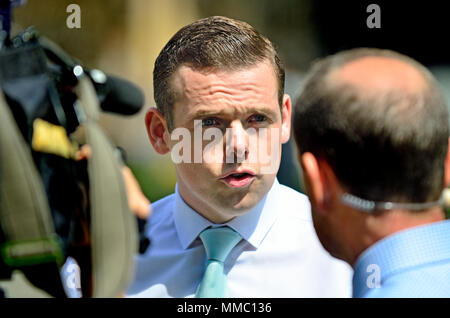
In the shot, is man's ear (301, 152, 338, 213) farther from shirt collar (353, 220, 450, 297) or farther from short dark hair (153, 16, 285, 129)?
short dark hair (153, 16, 285, 129)

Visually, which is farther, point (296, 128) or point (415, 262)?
point (296, 128)

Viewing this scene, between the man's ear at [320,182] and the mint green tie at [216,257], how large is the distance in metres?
0.36

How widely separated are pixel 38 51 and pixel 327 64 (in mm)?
645

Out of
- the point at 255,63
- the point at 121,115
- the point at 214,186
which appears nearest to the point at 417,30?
the point at 255,63

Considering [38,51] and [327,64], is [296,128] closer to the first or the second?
[327,64]

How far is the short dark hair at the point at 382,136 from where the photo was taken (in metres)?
1.06

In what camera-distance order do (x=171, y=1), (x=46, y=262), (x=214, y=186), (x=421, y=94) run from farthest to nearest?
(x=171, y=1) < (x=214, y=186) < (x=46, y=262) < (x=421, y=94)

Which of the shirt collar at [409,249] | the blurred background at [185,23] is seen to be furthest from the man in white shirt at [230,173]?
the shirt collar at [409,249]

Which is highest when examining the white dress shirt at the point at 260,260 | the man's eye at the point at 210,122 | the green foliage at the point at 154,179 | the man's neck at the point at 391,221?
the man's eye at the point at 210,122

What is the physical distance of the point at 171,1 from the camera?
181cm

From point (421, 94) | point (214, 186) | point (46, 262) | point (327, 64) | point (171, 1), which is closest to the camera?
point (421, 94)

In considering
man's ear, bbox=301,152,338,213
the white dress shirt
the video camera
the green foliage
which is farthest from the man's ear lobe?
the green foliage

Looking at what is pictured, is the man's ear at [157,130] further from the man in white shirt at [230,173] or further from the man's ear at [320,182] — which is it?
the man's ear at [320,182]

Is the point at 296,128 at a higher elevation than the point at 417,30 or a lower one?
lower
